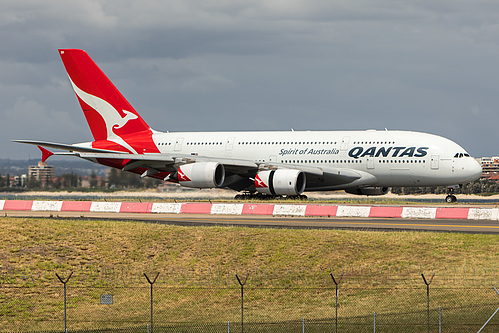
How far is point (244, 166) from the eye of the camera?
2013 inches

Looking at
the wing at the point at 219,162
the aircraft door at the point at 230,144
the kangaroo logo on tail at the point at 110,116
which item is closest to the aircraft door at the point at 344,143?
the wing at the point at 219,162

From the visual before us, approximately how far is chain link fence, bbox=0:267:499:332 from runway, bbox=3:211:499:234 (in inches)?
282

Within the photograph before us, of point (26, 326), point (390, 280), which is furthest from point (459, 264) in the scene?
point (26, 326)

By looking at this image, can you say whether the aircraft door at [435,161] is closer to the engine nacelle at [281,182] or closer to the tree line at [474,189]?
the engine nacelle at [281,182]

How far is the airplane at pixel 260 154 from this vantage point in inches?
1900

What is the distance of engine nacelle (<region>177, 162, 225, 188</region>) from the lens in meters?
49.7

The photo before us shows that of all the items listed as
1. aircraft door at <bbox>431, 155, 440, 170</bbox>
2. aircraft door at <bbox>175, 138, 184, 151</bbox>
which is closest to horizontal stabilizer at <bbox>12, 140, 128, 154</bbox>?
aircraft door at <bbox>175, 138, 184, 151</bbox>

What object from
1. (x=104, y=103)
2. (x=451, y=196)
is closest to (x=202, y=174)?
(x=104, y=103)

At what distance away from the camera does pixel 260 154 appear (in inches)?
2089

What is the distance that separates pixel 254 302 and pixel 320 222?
12.0 metres

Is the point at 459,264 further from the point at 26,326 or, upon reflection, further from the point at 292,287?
the point at 26,326

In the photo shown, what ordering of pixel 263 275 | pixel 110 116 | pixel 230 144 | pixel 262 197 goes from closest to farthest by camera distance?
pixel 263 275 < pixel 262 197 < pixel 230 144 < pixel 110 116

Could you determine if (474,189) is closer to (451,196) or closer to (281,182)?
(451,196)

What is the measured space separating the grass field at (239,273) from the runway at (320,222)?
112 inches
